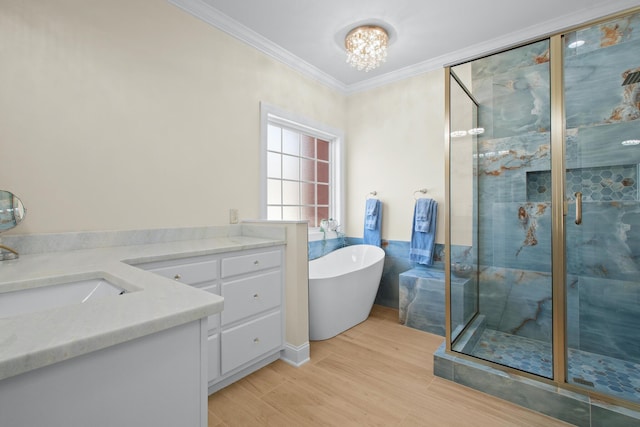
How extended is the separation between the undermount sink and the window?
5.81 feet

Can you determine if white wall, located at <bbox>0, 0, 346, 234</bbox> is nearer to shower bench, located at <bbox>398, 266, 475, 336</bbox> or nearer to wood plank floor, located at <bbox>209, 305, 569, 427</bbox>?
wood plank floor, located at <bbox>209, 305, 569, 427</bbox>

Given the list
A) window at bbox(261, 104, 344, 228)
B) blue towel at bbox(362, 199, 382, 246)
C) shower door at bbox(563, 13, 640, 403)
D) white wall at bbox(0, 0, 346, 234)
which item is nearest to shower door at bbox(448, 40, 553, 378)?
shower door at bbox(563, 13, 640, 403)

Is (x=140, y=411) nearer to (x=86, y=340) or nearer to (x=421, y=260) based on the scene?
(x=86, y=340)

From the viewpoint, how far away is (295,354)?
219 centimetres

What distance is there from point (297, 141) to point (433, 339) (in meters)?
2.45

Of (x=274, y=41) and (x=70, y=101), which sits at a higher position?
(x=274, y=41)

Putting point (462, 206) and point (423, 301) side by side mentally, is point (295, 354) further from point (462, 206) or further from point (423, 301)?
point (462, 206)

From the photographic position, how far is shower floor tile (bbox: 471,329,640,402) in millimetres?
1696

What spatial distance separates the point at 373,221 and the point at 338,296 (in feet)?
3.79

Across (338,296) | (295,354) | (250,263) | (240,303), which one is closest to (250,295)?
(240,303)

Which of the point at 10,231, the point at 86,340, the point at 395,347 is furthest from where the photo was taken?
the point at 395,347

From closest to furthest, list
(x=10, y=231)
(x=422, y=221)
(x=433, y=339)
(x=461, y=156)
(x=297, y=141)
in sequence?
1. (x=10, y=231)
2. (x=461, y=156)
3. (x=433, y=339)
4. (x=422, y=221)
5. (x=297, y=141)

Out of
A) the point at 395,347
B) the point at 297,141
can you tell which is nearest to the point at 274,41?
the point at 297,141

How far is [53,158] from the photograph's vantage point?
5.59 feet
